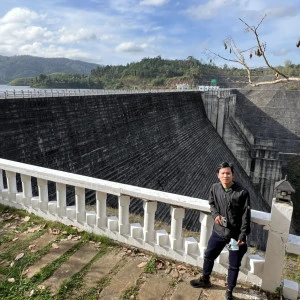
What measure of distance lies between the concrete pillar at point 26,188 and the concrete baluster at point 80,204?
0.87 m

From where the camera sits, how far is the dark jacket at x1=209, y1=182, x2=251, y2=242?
261 centimetres

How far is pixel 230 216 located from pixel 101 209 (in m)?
1.72

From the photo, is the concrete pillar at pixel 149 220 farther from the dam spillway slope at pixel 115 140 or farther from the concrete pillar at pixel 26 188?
the dam spillway slope at pixel 115 140

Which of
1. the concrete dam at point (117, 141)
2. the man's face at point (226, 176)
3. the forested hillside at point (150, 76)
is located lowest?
the concrete dam at point (117, 141)

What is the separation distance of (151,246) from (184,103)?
22.4 m

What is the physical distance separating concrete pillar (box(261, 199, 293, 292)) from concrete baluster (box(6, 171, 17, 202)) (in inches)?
142

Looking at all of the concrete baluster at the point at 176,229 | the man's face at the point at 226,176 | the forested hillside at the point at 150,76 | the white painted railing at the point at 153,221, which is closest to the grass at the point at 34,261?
the white painted railing at the point at 153,221

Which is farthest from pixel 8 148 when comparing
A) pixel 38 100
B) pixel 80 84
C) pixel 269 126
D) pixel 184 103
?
pixel 80 84

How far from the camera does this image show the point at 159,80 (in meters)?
87.9

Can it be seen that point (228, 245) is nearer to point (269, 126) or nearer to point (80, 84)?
point (269, 126)

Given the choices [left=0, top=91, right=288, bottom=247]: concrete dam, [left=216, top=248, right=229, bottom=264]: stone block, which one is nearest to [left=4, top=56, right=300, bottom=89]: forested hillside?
[left=0, top=91, right=288, bottom=247]: concrete dam

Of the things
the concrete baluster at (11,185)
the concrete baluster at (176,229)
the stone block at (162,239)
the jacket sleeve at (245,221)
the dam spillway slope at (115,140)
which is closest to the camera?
the jacket sleeve at (245,221)

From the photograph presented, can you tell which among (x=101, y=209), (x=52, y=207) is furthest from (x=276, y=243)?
(x=52, y=207)

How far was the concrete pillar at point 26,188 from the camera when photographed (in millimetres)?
4012
